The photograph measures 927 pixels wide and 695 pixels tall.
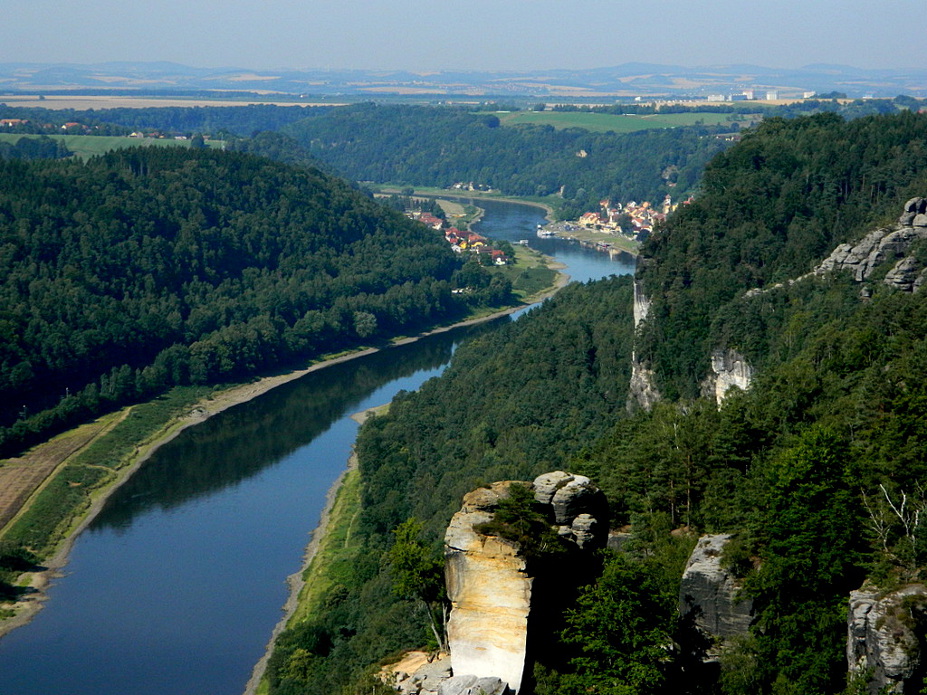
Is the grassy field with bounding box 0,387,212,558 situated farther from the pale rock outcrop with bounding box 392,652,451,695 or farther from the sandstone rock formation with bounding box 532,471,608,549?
the sandstone rock formation with bounding box 532,471,608,549

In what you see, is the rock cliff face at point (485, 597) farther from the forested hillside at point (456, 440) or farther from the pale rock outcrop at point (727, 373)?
the pale rock outcrop at point (727, 373)

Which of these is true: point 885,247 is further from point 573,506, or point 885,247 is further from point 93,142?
point 93,142

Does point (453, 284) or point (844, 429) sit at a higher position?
point (844, 429)

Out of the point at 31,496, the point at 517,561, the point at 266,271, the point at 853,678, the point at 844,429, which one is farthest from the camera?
the point at 266,271

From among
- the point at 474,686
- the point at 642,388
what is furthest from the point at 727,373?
the point at 474,686

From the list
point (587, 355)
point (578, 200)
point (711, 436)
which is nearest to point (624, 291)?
point (587, 355)

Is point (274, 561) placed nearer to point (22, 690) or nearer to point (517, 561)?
point (22, 690)
